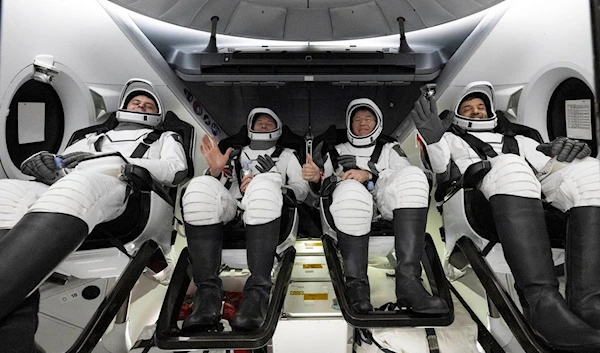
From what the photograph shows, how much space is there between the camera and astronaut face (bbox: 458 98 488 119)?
214 centimetres

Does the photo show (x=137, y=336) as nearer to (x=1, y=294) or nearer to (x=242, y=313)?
(x=242, y=313)

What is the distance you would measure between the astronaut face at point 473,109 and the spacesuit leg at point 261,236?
114 cm

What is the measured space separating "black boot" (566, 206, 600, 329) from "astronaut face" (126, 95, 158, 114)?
197cm

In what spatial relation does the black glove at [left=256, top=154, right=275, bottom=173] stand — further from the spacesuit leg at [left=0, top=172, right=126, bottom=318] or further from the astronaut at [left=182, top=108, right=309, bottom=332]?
the spacesuit leg at [left=0, top=172, right=126, bottom=318]

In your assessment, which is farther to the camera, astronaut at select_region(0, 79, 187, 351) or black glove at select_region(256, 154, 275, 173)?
black glove at select_region(256, 154, 275, 173)

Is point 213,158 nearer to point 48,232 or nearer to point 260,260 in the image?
point 260,260

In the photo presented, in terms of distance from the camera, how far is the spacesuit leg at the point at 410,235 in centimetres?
156

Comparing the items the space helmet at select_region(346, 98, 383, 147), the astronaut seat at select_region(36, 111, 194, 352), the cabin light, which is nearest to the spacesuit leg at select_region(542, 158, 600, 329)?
the space helmet at select_region(346, 98, 383, 147)

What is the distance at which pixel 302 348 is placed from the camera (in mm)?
1775

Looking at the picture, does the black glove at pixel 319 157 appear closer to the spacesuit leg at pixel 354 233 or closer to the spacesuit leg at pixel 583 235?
the spacesuit leg at pixel 354 233

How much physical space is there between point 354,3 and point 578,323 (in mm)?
1798

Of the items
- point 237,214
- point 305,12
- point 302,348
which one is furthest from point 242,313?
point 305,12

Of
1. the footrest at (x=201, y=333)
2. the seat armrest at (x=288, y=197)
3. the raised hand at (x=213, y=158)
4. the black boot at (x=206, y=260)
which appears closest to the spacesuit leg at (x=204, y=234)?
the black boot at (x=206, y=260)

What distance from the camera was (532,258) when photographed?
1.43 metres
